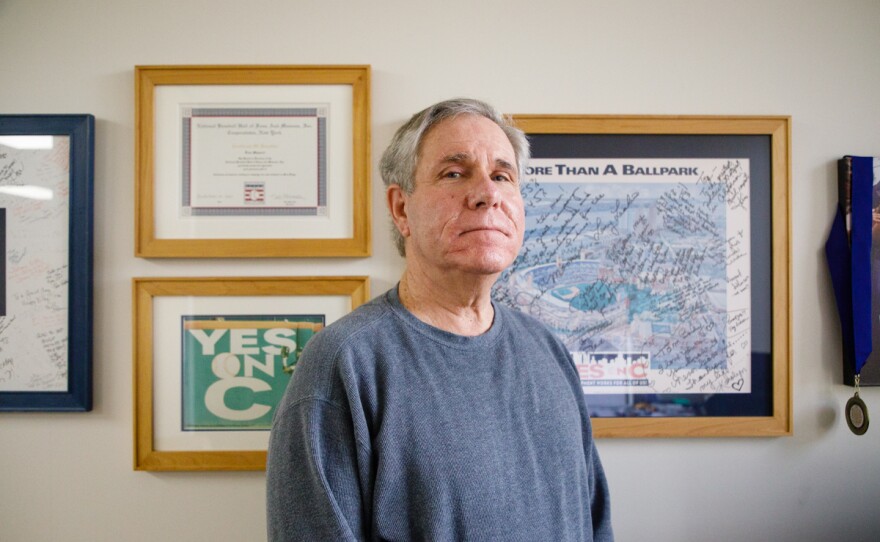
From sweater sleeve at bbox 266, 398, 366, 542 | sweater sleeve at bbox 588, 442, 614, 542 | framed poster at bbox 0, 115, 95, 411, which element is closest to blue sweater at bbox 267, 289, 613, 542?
sweater sleeve at bbox 266, 398, 366, 542

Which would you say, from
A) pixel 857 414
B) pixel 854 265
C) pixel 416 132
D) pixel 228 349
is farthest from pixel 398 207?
pixel 857 414

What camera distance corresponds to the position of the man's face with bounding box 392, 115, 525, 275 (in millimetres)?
788

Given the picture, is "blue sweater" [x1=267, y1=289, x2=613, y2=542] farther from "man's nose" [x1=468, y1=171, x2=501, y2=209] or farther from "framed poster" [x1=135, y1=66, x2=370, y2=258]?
"framed poster" [x1=135, y1=66, x2=370, y2=258]

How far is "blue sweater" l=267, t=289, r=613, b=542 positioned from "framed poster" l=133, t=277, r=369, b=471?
0.40 meters

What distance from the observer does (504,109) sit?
3.97 ft

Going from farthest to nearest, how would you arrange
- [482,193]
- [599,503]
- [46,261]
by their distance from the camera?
1. [46,261]
2. [599,503]
3. [482,193]

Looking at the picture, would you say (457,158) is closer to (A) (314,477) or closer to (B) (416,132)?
(B) (416,132)

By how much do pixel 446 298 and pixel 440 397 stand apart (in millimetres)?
169

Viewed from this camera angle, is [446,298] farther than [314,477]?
Yes

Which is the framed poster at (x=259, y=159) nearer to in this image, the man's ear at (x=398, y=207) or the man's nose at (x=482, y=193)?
the man's ear at (x=398, y=207)

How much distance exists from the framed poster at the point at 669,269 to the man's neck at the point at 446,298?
373mm

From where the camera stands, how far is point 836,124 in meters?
1.25

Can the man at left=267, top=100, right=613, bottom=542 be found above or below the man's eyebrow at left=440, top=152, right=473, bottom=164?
below

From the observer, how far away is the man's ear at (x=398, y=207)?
873mm
